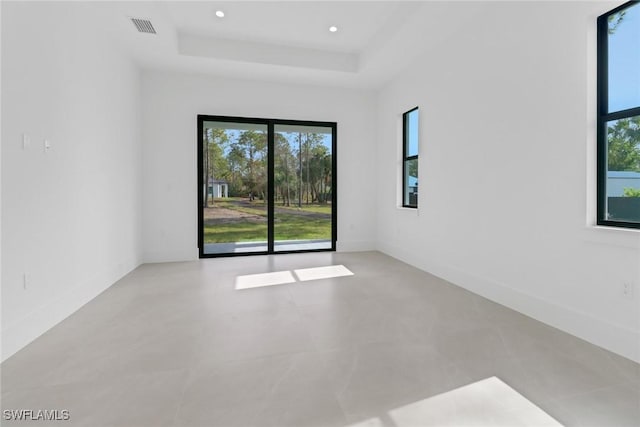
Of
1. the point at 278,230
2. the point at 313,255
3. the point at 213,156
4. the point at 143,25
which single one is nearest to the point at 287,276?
the point at 313,255

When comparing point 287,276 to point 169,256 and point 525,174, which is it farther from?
point 525,174

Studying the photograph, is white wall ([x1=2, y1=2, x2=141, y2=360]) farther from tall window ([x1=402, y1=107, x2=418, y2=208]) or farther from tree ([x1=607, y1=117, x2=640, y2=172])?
tree ([x1=607, y1=117, x2=640, y2=172])

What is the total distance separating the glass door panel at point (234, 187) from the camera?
18.1 ft

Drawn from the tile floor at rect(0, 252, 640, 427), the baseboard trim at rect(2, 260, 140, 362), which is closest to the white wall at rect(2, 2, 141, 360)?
the baseboard trim at rect(2, 260, 140, 362)

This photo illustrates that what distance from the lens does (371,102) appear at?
20.1 ft

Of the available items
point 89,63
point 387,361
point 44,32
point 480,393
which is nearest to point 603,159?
point 480,393

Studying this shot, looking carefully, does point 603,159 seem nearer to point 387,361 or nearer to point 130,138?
point 387,361

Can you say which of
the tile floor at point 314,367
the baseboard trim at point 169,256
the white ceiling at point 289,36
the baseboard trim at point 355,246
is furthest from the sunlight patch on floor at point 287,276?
the white ceiling at point 289,36

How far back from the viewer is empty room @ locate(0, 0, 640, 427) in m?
1.81

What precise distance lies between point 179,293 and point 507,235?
3.47m

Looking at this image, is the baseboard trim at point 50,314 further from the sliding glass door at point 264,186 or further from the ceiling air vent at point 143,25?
the ceiling air vent at point 143,25

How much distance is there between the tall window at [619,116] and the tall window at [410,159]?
260 centimetres

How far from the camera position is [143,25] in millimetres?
3789

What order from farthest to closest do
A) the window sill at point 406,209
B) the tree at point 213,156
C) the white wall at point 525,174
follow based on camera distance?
1. the tree at point 213,156
2. the window sill at point 406,209
3. the white wall at point 525,174
